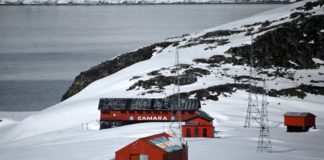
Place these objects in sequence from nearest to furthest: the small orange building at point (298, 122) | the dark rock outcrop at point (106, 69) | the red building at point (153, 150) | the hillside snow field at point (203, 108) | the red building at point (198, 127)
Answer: the red building at point (153, 150) → the hillside snow field at point (203, 108) → the red building at point (198, 127) → the small orange building at point (298, 122) → the dark rock outcrop at point (106, 69)

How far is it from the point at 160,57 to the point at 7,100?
2745cm

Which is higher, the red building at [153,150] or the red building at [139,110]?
the red building at [139,110]

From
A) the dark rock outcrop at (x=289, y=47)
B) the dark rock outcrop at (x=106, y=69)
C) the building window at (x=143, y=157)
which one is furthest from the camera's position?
the dark rock outcrop at (x=106, y=69)

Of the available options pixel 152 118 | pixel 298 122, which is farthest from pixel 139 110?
pixel 298 122

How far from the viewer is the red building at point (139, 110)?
7619 centimetres

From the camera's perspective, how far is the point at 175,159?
48688 mm

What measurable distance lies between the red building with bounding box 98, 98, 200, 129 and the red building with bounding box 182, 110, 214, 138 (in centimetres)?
843

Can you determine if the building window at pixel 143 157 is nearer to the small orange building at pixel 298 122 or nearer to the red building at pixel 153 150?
the red building at pixel 153 150

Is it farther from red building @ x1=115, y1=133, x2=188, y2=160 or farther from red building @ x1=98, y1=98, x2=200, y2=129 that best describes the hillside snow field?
red building @ x1=115, y1=133, x2=188, y2=160

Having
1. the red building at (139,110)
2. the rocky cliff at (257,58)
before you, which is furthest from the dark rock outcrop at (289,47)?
the red building at (139,110)

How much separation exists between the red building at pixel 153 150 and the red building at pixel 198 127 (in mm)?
16550

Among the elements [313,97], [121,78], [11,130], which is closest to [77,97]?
[121,78]

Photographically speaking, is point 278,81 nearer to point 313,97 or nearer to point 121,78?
point 313,97

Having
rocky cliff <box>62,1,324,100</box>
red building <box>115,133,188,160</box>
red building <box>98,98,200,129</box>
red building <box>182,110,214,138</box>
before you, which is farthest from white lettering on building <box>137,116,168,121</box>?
red building <box>115,133,188,160</box>
